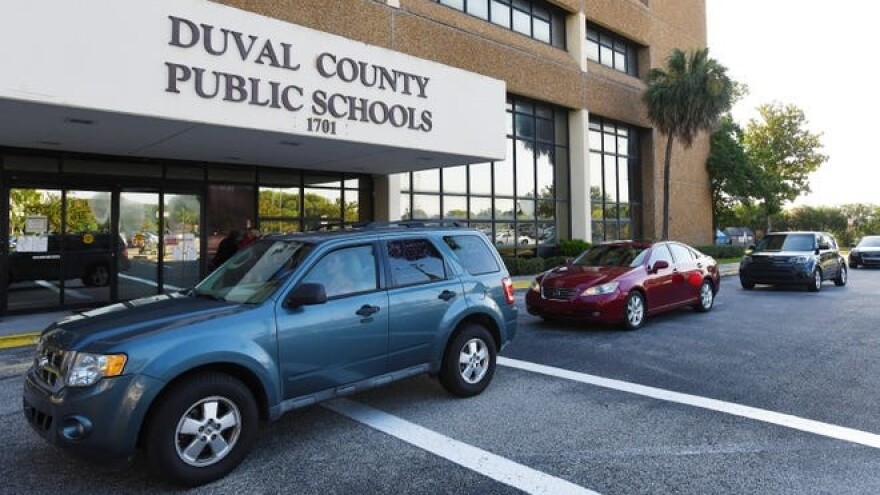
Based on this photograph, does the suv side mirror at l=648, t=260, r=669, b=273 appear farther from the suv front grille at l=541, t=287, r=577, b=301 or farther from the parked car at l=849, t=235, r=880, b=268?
the parked car at l=849, t=235, r=880, b=268

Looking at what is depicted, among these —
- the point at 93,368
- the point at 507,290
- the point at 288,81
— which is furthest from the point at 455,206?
the point at 93,368

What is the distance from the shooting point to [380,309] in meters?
4.78

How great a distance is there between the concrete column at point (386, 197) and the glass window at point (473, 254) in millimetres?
9430

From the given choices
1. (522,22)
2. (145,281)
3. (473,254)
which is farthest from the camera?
(522,22)

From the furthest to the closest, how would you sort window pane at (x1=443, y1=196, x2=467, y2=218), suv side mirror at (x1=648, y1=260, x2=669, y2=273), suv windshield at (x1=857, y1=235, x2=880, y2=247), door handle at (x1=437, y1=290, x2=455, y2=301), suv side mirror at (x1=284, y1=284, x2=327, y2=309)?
suv windshield at (x1=857, y1=235, x2=880, y2=247), window pane at (x1=443, y1=196, x2=467, y2=218), suv side mirror at (x1=648, y1=260, x2=669, y2=273), door handle at (x1=437, y1=290, x2=455, y2=301), suv side mirror at (x1=284, y1=284, x2=327, y2=309)

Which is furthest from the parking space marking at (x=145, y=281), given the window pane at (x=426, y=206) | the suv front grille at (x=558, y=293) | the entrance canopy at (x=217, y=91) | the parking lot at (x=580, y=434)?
the suv front grille at (x=558, y=293)

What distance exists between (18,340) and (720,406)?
30.8ft

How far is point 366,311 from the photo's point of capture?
15.3 feet

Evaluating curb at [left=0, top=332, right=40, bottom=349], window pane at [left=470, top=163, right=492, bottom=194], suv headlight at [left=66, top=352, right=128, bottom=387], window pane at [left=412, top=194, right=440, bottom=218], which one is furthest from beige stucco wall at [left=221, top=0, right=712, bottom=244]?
suv headlight at [left=66, top=352, right=128, bottom=387]

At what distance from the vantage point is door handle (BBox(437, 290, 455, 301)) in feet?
17.4

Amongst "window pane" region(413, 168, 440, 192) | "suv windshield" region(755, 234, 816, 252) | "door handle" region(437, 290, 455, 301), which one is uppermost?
"window pane" region(413, 168, 440, 192)

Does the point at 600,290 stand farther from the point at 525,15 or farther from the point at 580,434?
the point at 525,15

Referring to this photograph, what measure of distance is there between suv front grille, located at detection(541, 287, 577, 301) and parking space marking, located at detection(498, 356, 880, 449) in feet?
7.44

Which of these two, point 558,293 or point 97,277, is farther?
point 97,277
